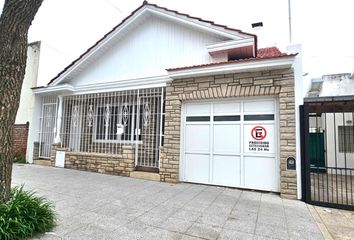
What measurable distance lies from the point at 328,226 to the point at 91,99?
9235mm

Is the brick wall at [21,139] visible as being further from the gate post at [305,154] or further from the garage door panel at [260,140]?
the gate post at [305,154]

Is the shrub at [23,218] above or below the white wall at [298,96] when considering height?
below

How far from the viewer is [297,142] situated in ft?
18.6

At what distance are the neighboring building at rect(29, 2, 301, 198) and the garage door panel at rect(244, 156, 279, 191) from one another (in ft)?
0.09

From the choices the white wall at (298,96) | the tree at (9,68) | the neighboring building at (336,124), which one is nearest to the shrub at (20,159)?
the tree at (9,68)

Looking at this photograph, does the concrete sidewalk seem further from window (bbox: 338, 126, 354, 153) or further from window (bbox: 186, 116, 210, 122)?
window (bbox: 338, 126, 354, 153)

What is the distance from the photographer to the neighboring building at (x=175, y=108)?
6086 mm

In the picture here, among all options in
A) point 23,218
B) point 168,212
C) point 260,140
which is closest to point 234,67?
point 260,140

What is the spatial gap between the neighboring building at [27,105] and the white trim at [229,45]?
29.2 ft

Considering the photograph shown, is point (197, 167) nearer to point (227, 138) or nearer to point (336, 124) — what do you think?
point (227, 138)

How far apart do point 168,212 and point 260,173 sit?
3.11 m

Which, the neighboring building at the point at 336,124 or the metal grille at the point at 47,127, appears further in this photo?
the neighboring building at the point at 336,124

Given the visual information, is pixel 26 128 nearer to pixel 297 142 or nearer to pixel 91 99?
pixel 91 99

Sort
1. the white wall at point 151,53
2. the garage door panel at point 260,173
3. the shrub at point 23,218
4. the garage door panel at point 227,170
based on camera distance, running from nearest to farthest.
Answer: the shrub at point 23,218 < the garage door panel at point 260,173 < the garage door panel at point 227,170 < the white wall at point 151,53
